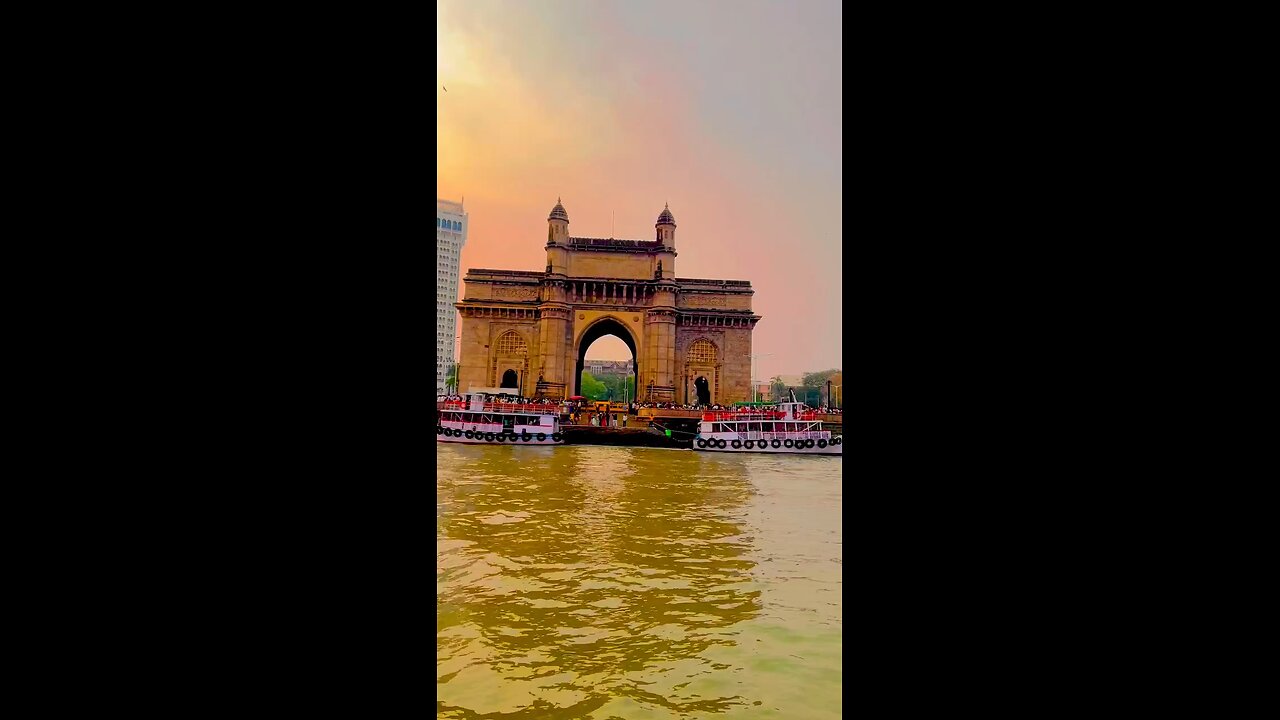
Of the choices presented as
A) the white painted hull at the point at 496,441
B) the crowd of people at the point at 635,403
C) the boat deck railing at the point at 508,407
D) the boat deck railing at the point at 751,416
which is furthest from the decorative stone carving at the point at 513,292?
the boat deck railing at the point at 751,416

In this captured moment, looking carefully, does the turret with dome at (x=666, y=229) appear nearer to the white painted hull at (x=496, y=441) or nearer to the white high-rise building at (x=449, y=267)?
the white painted hull at (x=496, y=441)

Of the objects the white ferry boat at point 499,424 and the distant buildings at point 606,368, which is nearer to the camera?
the white ferry boat at point 499,424

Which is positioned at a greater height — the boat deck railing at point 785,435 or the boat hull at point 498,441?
the boat deck railing at point 785,435

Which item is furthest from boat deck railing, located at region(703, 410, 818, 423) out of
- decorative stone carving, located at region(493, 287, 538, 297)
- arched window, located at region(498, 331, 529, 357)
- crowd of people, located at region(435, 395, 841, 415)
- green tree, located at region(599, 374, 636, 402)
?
green tree, located at region(599, 374, 636, 402)
